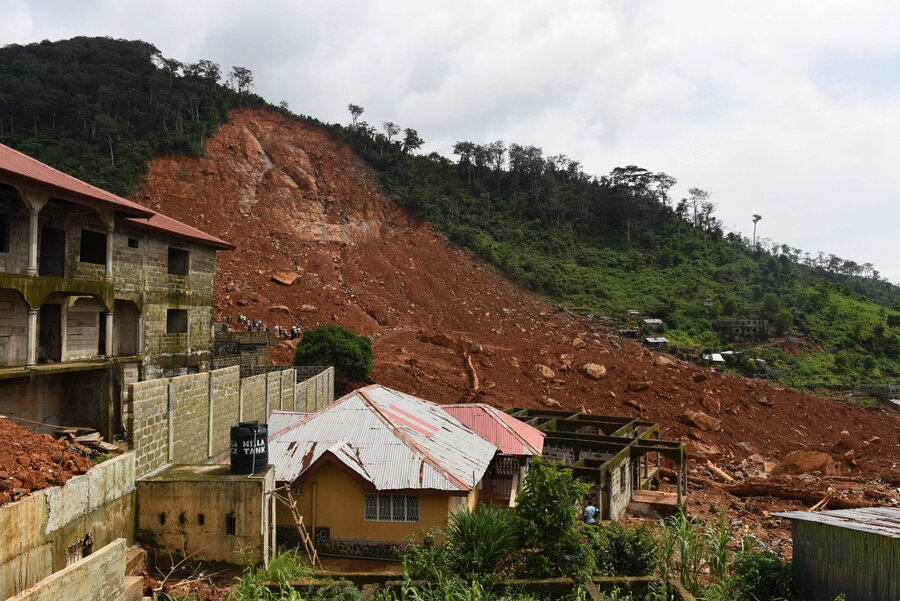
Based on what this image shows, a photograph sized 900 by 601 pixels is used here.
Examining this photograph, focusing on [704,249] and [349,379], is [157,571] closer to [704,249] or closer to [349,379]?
[349,379]

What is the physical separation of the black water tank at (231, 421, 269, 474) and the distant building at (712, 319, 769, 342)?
47.7 meters

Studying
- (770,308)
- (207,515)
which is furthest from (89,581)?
(770,308)

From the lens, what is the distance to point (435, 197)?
65.4 meters

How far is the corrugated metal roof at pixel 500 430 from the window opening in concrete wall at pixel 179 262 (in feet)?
36.2

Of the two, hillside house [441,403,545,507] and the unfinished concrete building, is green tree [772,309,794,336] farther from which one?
hillside house [441,403,545,507]

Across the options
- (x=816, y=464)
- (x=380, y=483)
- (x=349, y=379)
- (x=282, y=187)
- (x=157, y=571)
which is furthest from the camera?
(x=282, y=187)

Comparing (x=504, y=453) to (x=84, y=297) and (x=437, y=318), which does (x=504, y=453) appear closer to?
(x=84, y=297)

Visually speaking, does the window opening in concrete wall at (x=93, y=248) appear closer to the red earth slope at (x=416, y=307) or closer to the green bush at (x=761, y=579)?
the red earth slope at (x=416, y=307)

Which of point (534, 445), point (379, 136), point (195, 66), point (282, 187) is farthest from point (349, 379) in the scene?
point (195, 66)

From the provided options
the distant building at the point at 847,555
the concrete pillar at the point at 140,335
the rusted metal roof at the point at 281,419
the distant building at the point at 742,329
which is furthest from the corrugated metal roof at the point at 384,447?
the distant building at the point at 742,329

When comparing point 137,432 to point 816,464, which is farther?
point 816,464

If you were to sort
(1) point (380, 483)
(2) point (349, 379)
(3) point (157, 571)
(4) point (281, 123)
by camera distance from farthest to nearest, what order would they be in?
(4) point (281, 123)
(2) point (349, 379)
(1) point (380, 483)
(3) point (157, 571)

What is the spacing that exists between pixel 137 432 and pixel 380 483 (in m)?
4.64

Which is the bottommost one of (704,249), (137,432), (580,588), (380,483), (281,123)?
(580,588)
